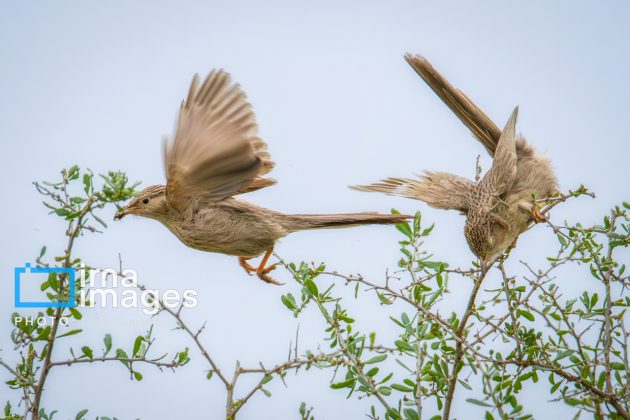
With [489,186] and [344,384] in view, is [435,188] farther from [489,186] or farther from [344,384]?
[344,384]

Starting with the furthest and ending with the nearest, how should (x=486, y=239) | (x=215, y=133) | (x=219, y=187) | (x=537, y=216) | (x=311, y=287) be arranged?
(x=537, y=216) → (x=486, y=239) → (x=219, y=187) → (x=215, y=133) → (x=311, y=287)

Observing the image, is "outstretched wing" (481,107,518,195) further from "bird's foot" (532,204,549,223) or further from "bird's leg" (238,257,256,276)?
"bird's leg" (238,257,256,276)

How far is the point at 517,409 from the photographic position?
96.8 inches

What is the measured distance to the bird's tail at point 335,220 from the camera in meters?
4.36

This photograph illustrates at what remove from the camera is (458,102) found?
557 centimetres

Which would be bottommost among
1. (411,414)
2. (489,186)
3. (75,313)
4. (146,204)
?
(411,414)

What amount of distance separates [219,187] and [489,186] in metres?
2.14

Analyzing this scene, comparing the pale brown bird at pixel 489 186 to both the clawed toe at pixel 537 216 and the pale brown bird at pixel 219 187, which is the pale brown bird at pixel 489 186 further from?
the pale brown bird at pixel 219 187

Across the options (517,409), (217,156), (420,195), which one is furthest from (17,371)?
(420,195)

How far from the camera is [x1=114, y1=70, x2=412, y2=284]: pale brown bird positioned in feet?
12.5

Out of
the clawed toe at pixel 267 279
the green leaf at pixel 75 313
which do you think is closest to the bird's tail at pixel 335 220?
the clawed toe at pixel 267 279

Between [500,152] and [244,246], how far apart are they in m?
1.96

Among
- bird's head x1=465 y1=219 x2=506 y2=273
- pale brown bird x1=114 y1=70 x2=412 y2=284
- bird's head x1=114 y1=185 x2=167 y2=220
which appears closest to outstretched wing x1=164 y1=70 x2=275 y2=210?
pale brown bird x1=114 y1=70 x2=412 y2=284

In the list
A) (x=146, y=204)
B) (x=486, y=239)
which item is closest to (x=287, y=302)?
(x=146, y=204)
